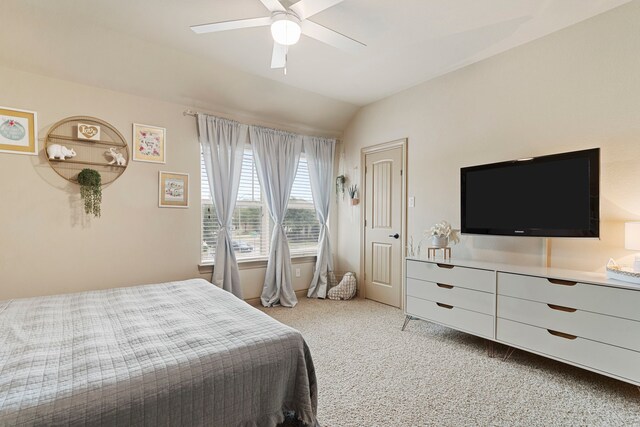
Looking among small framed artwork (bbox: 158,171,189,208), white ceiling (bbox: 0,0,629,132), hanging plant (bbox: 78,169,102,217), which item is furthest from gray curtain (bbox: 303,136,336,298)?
hanging plant (bbox: 78,169,102,217)

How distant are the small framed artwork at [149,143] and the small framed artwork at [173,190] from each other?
0.20m

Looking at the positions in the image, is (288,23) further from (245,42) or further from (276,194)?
(276,194)

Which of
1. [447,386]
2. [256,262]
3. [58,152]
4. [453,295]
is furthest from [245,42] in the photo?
[447,386]

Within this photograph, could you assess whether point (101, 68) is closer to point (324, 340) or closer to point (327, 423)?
point (324, 340)

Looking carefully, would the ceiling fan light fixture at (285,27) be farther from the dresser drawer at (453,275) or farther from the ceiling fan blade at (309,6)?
the dresser drawer at (453,275)

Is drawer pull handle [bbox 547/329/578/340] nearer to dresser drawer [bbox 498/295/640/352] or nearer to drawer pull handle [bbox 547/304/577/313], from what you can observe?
dresser drawer [bbox 498/295/640/352]

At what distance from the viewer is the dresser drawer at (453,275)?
8.36 feet

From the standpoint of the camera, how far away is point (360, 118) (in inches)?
177

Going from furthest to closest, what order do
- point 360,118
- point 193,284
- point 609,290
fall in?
point 360,118 < point 193,284 < point 609,290

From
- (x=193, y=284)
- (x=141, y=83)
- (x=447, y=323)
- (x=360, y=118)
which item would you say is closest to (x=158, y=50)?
(x=141, y=83)

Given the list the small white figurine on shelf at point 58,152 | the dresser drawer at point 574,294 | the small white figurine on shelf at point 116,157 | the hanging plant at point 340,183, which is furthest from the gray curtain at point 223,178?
the dresser drawer at point 574,294

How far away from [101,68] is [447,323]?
13.1 feet

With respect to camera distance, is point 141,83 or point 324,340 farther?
point 141,83

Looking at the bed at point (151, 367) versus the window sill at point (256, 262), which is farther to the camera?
the window sill at point (256, 262)
